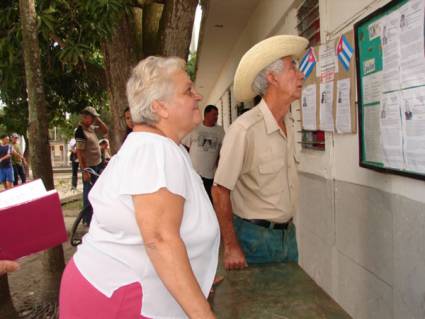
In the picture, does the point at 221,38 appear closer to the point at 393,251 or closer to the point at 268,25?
the point at 268,25

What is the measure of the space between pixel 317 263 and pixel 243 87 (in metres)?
2.12

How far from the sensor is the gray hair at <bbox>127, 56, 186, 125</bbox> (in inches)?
59.0

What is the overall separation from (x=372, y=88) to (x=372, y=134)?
0.88 ft

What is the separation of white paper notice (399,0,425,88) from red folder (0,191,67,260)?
1.68 metres

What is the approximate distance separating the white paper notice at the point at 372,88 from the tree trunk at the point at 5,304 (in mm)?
3439

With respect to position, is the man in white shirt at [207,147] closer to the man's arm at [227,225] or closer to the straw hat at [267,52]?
the straw hat at [267,52]

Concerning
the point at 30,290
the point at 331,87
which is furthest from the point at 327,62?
the point at 30,290

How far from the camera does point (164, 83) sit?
151 cm

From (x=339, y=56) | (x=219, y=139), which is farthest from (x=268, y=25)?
(x=339, y=56)

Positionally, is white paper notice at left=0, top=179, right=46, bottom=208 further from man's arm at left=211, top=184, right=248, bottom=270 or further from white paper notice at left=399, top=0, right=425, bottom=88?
white paper notice at left=399, top=0, right=425, bottom=88

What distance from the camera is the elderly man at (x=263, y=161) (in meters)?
2.36

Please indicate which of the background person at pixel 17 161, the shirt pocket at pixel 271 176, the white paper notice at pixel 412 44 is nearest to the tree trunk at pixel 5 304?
the shirt pocket at pixel 271 176

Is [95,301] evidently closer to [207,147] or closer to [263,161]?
[263,161]

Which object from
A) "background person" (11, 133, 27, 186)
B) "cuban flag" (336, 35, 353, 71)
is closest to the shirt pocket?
"cuban flag" (336, 35, 353, 71)
